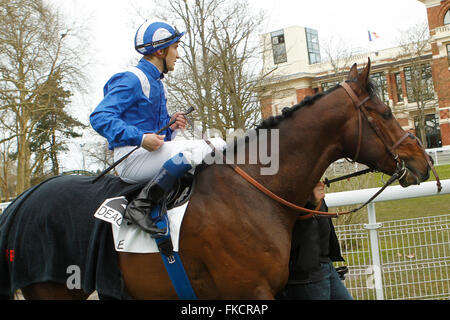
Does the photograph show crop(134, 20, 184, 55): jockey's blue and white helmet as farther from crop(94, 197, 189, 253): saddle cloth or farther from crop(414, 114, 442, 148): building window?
crop(414, 114, 442, 148): building window

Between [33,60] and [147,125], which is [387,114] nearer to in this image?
[147,125]

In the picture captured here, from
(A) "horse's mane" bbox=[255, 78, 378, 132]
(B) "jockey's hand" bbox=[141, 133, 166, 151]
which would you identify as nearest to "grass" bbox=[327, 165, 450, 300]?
(A) "horse's mane" bbox=[255, 78, 378, 132]

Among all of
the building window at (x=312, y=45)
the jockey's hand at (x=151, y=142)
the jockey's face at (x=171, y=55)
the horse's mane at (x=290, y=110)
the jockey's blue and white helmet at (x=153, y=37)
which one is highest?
the building window at (x=312, y=45)

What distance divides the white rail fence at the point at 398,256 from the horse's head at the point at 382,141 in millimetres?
1286

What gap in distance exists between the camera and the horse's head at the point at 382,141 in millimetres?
2727

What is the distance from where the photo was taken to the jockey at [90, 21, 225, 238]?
261 centimetres

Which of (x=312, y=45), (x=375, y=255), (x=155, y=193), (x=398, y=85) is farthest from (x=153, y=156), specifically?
(x=312, y=45)

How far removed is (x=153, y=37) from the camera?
A: 2.98 metres

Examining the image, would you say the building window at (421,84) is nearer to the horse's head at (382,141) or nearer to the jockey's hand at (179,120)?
the horse's head at (382,141)

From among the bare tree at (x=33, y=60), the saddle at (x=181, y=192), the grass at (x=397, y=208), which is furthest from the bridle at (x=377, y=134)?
the bare tree at (x=33, y=60)

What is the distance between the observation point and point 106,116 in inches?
105

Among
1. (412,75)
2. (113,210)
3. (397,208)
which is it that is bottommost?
(397,208)

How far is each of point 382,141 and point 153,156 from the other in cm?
148
